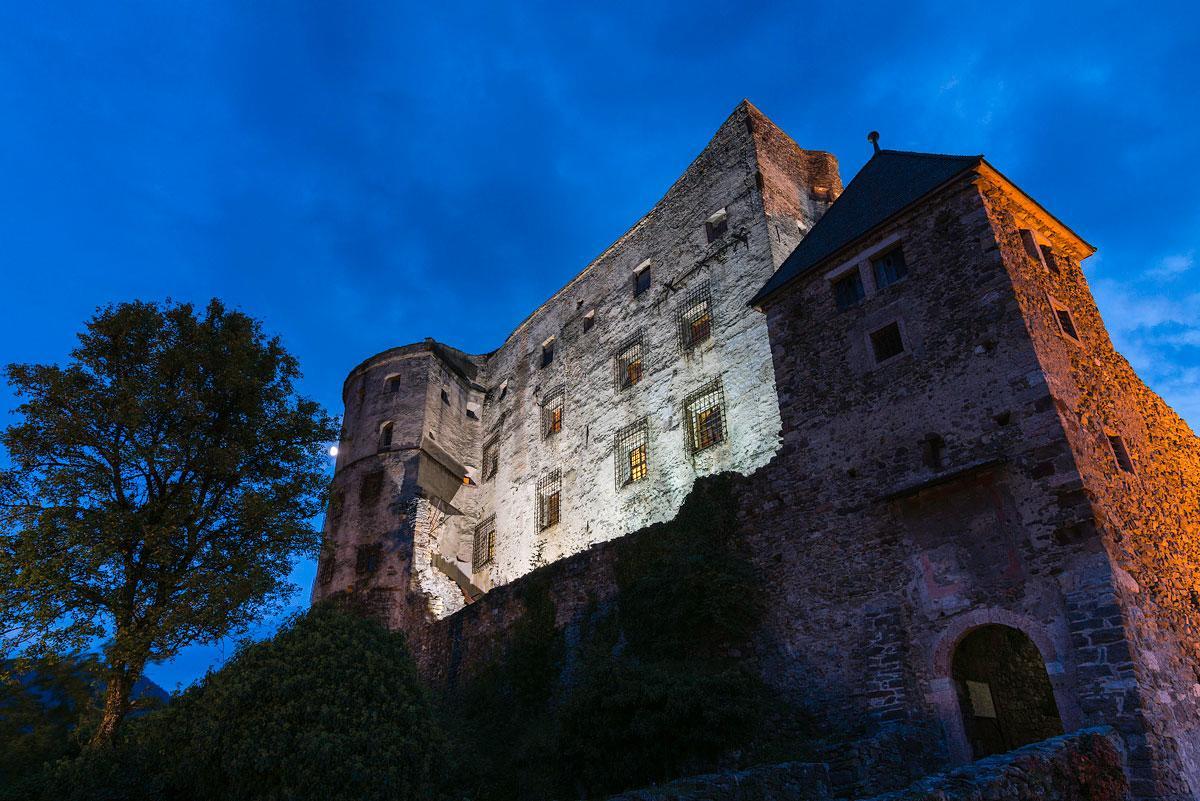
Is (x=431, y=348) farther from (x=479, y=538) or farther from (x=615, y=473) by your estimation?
(x=615, y=473)

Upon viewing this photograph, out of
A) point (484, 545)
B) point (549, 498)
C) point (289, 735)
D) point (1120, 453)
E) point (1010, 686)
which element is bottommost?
point (289, 735)

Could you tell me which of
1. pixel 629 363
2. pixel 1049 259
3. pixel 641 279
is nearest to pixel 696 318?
pixel 629 363

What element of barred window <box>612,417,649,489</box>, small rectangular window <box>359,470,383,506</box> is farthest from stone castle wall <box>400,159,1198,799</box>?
small rectangular window <box>359,470,383,506</box>

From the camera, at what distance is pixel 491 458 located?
3134 centimetres

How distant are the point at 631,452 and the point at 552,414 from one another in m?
5.70

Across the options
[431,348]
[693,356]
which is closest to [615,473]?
[693,356]

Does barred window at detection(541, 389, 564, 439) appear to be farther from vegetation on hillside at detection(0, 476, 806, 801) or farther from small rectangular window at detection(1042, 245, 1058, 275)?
small rectangular window at detection(1042, 245, 1058, 275)

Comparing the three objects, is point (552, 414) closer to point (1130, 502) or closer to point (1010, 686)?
point (1010, 686)

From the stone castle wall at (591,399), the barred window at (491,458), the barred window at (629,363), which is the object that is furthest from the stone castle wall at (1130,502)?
the barred window at (491,458)

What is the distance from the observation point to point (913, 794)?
651cm

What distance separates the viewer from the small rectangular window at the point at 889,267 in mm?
14156

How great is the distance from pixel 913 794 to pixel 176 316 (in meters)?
16.7

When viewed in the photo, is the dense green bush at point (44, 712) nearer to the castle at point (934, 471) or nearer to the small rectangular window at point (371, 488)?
the castle at point (934, 471)

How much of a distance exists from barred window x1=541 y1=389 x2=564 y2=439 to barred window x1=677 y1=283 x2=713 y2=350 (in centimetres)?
637
